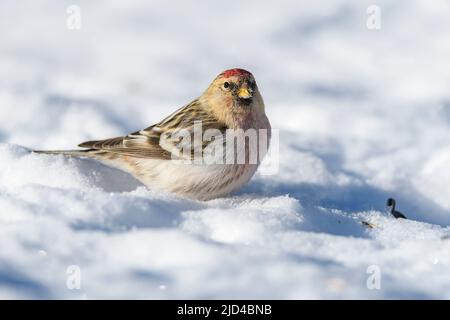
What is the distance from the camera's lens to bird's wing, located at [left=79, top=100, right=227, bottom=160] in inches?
198

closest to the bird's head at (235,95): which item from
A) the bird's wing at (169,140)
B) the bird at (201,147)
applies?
the bird at (201,147)

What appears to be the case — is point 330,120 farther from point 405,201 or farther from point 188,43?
point 188,43

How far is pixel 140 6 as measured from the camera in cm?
1105

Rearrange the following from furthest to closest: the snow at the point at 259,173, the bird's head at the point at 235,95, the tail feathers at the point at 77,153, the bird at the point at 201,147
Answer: the tail feathers at the point at 77,153, the bird's head at the point at 235,95, the bird at the point at 201,147, the snow at the point at 259,173

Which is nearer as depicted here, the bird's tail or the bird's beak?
the bird's beak

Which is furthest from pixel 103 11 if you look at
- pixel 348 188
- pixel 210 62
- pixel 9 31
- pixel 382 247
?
pixel 382 247

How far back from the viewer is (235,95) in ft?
17.0

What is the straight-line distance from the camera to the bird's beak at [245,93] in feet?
16.9

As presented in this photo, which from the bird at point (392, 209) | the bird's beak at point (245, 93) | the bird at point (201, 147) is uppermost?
the bird's beak at point (245, 93)

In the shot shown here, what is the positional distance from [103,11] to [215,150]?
670cm

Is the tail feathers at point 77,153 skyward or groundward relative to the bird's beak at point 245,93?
groundward

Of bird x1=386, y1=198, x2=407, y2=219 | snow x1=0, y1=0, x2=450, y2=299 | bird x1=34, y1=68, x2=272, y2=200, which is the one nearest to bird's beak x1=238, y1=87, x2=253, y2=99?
bird x1=34, y1=68, x2=272, y2=200

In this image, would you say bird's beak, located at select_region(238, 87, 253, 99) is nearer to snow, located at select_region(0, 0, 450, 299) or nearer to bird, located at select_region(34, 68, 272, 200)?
bird, located at select_region(34, 68, 272, 200)

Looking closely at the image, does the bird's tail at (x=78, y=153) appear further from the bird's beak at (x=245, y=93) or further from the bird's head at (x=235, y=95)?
the bird's beak at (x=245, y=93)
